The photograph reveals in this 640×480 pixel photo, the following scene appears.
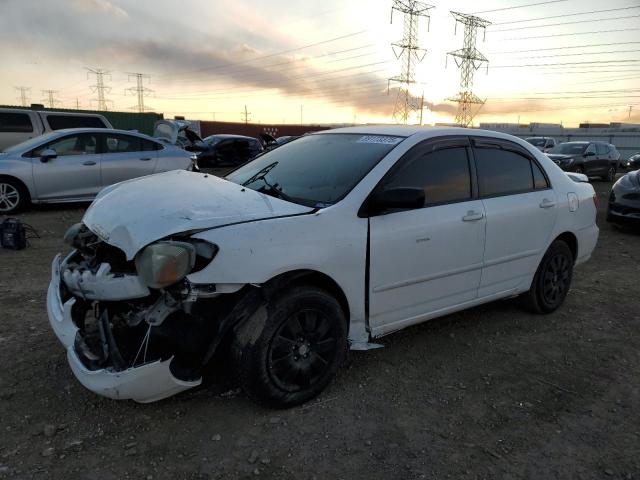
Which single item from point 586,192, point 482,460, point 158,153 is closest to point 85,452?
point 482,460

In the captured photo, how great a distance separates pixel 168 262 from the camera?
7.91ft

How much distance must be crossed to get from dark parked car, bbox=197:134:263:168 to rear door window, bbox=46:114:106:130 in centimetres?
770

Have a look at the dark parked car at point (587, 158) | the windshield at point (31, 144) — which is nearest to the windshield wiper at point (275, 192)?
the windshield at point (31, 144)

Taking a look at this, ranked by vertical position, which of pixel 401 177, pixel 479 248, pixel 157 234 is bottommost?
pixel 479 248

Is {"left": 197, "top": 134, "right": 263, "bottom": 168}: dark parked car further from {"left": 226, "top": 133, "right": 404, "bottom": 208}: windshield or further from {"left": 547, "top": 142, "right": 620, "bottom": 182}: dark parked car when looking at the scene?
{"left": 226, "top": 133, "right": 404, "bottom": 208}: windshield

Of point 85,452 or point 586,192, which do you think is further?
point 586,192

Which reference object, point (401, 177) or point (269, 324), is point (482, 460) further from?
point (401, 177)

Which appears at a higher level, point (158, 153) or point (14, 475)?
point (158, 153)

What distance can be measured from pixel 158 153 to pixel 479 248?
25.5ft

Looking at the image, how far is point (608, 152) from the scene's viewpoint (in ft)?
62.6

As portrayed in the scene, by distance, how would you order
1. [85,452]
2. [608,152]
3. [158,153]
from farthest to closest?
[608,152] < [158,153] < [85,452]

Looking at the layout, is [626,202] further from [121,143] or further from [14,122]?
[14,122]

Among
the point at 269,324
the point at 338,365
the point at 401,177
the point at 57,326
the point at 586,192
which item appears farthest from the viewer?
the point at 586,192

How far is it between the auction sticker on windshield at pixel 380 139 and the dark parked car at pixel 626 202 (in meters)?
7.09
